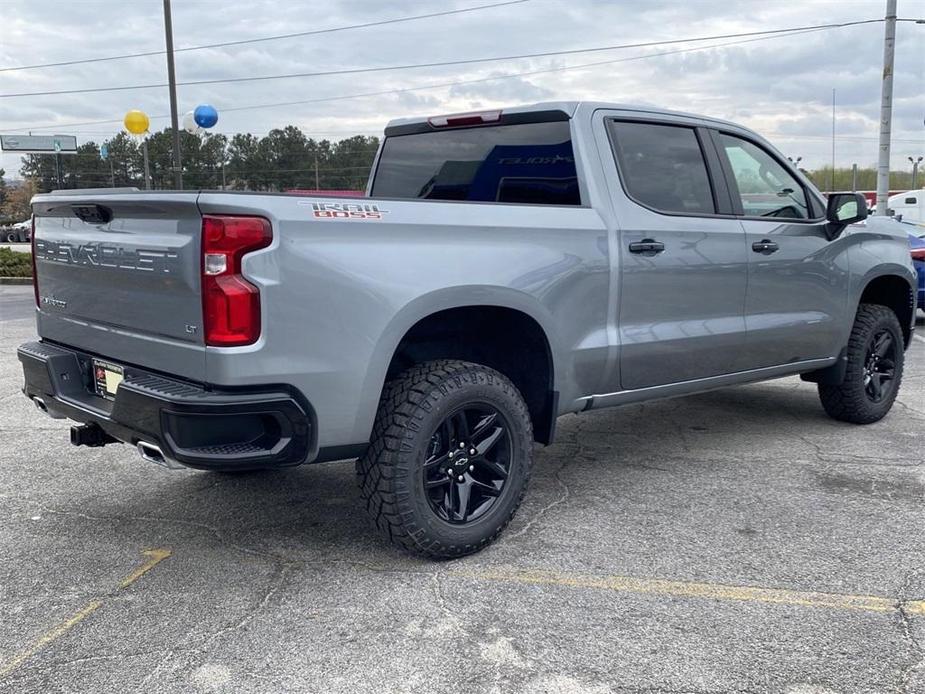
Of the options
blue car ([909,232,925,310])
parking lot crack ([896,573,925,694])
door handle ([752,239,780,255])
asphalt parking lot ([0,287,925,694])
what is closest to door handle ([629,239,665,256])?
door handle ([752,239,780,255])

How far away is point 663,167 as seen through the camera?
4559 mm

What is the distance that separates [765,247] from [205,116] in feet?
52.5

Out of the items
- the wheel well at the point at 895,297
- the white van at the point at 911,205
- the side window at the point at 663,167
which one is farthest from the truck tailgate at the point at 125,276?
the white van at the point at 911,205

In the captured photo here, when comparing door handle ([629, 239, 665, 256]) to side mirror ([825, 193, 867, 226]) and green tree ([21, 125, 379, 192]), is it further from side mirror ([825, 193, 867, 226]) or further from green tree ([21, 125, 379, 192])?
green tree ([21, 125, 379, 192])

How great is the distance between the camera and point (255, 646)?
2.93m

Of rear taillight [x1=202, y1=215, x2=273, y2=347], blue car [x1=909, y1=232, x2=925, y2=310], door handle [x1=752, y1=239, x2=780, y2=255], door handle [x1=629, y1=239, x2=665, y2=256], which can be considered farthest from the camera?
blue car [x1=909, y1=232, x2=925, y2=310]

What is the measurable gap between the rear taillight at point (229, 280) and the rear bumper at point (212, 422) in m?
0.21

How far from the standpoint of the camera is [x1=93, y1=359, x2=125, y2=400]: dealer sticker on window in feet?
11.5

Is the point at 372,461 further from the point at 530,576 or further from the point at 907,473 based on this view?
the point at 907,473

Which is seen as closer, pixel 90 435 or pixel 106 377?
pixel 106 377

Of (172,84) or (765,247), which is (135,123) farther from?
(765,247)

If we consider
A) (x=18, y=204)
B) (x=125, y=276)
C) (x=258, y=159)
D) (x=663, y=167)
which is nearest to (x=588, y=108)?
Answer: (x=663, y=167)

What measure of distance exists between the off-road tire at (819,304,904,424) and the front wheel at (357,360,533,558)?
9.56ft

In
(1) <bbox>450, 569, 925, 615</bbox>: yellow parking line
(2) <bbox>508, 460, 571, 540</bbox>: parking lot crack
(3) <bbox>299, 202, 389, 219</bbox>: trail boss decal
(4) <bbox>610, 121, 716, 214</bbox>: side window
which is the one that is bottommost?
(2) <bbox>508, 460, 571, 540</bbox>: parking lot crack
